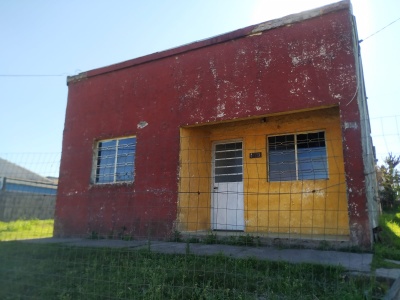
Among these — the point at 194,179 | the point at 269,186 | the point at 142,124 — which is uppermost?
the point at 142,124

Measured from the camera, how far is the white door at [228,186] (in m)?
7.92

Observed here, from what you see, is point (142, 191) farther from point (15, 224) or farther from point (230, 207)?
point (15, 224)

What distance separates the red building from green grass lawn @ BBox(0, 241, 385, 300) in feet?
6.21

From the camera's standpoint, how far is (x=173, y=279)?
4172 mm

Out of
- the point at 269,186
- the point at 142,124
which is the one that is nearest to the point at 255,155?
the point at 269,186

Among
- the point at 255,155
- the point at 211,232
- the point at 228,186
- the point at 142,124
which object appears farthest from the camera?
the point at 142,124

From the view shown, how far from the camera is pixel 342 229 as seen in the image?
6543 millimetres

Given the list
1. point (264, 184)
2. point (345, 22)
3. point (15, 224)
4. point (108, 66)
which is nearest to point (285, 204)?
point (264, 184)

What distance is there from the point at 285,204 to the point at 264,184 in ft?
2.17

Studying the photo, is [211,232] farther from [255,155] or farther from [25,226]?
[25,226]

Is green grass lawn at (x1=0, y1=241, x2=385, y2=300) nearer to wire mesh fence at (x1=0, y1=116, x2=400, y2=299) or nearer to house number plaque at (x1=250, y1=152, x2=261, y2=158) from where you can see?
wire mesh fence at (x1=0, y1=116, x2=400, y2=299)

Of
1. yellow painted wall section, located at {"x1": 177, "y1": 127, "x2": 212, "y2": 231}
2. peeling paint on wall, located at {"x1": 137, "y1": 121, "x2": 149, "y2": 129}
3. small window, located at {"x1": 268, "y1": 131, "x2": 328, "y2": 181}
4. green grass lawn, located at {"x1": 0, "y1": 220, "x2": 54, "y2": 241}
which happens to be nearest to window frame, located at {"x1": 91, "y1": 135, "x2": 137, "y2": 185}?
peeling paint on wall, located at {"x1": 137, "y1": 121, "x2": 149, "y2": 129}

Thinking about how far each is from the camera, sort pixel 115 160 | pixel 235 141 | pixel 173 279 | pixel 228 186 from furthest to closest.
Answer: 1. pixel 115 160
2. pixel 235 141
3. pixel 228 186
4. pixel 173 279

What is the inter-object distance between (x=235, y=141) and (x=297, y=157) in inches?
65.0
